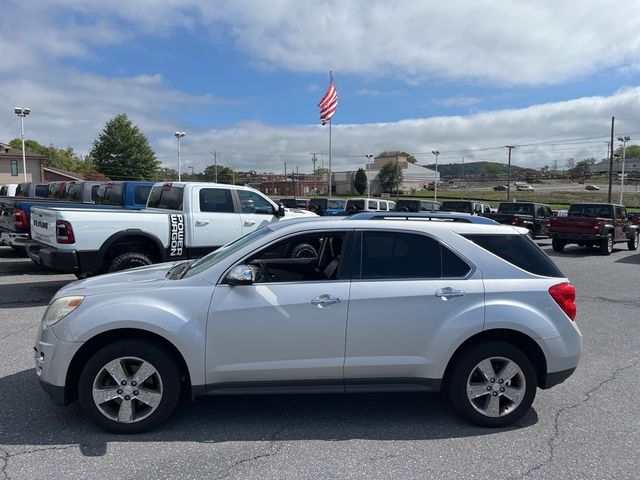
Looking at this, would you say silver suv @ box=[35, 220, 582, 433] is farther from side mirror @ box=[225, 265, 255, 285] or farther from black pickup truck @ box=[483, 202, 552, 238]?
black pickup truck @ box=[483, 202, 552, 238]

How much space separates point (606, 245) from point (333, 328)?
1754 centimetres

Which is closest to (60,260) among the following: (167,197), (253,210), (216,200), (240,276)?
(167,197)

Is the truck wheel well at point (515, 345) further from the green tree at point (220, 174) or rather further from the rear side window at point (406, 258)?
the green tree at point (220, 174)

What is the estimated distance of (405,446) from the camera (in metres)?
3.65

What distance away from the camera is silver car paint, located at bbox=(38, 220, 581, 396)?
11.9 feet

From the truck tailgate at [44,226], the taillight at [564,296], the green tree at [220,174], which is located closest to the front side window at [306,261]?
the taillight at [564,296]

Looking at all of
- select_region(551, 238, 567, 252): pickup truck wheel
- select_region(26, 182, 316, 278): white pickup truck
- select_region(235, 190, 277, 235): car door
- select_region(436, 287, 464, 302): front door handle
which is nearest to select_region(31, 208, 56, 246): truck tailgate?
select_region(26, 182, 316, 278): white pickup truck

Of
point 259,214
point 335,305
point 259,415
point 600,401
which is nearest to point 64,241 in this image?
point 259,214

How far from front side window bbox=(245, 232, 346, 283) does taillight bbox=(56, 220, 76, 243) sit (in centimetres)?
400

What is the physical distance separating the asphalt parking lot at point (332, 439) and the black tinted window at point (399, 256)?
1.20m

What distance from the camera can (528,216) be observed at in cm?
2069

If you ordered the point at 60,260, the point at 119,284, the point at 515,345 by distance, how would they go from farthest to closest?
the point at 60,260 → the point at 515,345 → the point at 119,284

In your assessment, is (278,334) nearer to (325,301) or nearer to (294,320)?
(294,320)

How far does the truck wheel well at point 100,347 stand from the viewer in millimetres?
3674
